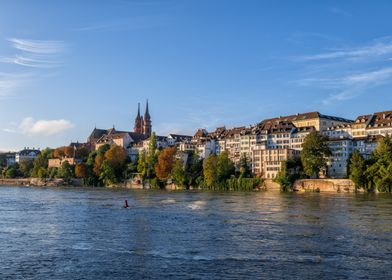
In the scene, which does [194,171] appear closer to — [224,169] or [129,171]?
[224,169]

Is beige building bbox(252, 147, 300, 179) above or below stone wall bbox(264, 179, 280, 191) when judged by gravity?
above

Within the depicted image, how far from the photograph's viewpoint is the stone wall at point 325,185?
10256 centimetres

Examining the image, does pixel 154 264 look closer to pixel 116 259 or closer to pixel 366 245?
pixel 116 259

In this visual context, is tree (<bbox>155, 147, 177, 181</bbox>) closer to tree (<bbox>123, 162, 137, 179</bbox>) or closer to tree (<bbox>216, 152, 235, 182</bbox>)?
tree (<bbox>123, 162, 137, 179</bbox>)

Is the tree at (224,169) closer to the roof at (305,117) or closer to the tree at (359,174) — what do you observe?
the roof at (305,117)

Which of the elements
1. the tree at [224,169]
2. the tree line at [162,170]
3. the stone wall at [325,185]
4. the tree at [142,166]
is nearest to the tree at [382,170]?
the stone wall at [325,185]

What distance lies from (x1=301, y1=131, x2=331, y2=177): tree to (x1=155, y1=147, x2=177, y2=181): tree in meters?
46.9

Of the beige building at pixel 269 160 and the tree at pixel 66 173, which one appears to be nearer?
the beige building at pixel 269 160

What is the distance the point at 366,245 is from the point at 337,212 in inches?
886

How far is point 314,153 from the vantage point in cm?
11175

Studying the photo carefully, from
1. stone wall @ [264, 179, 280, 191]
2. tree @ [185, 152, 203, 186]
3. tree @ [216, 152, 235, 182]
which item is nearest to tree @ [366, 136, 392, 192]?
stone wall @ [264, 179, 280, 191]

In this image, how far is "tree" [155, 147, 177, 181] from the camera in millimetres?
145250

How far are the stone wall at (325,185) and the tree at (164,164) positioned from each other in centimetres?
4562

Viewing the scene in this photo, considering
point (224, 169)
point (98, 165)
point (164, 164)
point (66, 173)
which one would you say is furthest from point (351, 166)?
point (66, 173)
